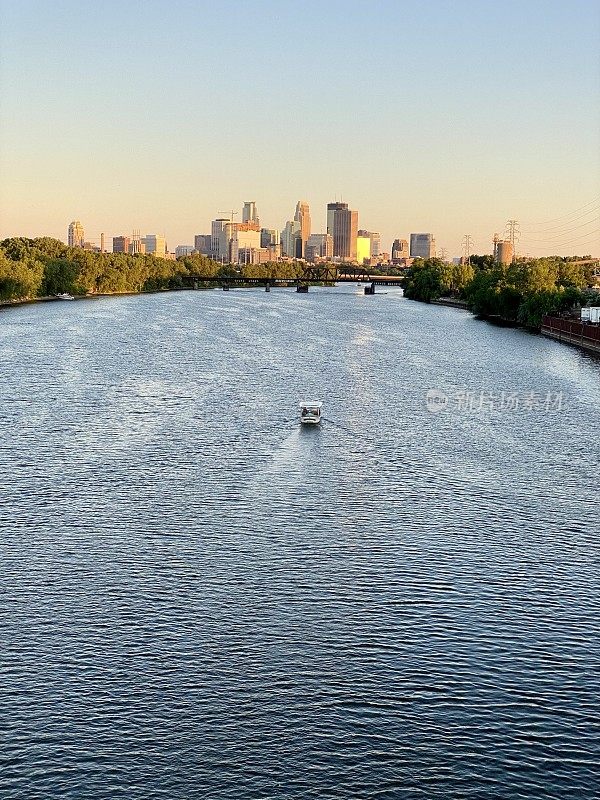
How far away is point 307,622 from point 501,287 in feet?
395

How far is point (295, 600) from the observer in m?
30.4

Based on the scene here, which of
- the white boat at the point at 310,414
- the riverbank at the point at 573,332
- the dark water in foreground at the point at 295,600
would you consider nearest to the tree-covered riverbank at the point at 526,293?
the riverbank at the point at 573,332

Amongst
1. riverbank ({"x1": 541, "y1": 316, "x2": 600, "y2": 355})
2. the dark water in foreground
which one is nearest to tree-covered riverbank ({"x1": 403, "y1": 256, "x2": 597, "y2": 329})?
riverbank ({"x1": 541, "y1": 316, "x2": 600, "y2": 355})

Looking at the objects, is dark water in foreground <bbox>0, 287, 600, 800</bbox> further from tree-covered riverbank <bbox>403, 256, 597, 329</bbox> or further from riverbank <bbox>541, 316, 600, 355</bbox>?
tree-covered riverbank <bbox>403, 256, 597, 329</bbox>

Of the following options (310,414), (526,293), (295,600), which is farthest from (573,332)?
(295,600)

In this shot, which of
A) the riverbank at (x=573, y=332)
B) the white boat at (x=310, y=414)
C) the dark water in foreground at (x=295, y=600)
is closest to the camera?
the dark water in foreground at (x=295, y=600)

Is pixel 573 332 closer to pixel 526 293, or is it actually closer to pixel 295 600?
pixel 526 293

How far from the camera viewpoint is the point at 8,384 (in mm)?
69312

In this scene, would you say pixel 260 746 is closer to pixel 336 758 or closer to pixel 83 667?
pixel 336 758

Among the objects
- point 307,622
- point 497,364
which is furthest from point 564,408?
point 307,622

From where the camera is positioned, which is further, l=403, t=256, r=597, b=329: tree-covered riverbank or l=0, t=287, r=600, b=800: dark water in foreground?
l=403, t=256, r=597, b=329: tree-covered riverbank

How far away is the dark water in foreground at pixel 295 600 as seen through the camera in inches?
867

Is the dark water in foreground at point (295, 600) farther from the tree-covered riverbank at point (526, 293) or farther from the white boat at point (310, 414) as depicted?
the tree-covered riverbank at point (526, 293)

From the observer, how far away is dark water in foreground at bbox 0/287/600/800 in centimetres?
2202
